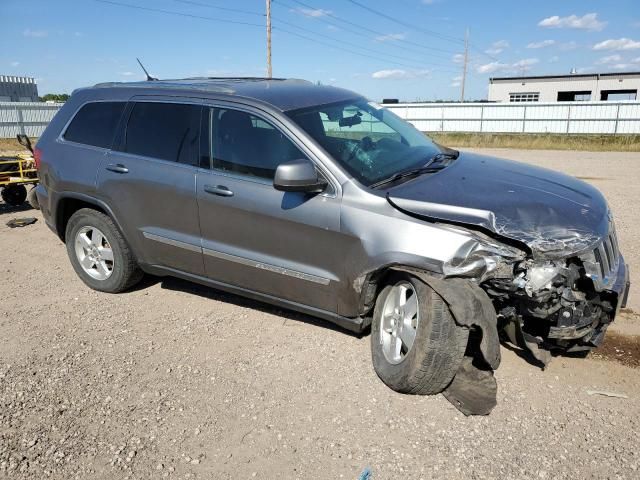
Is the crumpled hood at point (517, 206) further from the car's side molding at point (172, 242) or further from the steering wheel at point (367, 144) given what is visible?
the car's side molding at point (172, 242)

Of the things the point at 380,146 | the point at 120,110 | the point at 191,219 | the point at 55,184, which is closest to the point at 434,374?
the point at 380,146

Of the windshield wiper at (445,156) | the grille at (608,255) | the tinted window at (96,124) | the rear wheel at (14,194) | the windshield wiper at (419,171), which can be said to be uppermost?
the tinted window at (96,124)

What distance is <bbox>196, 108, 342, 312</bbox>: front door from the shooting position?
12.1 feet

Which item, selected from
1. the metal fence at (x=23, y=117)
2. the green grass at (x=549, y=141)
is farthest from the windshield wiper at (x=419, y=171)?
the metal fence at (x=23, y=117)

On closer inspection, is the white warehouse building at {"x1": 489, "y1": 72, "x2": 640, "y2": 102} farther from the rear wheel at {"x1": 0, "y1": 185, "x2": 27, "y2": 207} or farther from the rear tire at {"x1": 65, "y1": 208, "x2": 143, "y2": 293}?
the rear tire at {"x1": 65, "y1": 208, "x2": 143, "y2": 293}

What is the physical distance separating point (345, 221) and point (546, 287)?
4.32 ft

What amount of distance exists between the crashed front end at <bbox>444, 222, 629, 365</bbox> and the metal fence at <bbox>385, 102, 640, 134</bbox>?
28.6 metres

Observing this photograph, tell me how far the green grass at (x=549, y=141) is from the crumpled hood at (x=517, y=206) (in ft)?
72.1

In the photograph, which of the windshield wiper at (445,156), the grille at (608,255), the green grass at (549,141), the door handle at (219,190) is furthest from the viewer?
the green grass at (549,141)

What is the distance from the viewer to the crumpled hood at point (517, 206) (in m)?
3.15

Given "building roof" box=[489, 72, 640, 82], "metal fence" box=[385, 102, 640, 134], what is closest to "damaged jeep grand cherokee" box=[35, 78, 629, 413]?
"metal fence" box=[385, 102, 640, 134]

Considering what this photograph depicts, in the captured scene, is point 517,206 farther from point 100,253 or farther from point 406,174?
point 100,253

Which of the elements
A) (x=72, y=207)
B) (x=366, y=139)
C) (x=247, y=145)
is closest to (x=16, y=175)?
(x=72, y=207)

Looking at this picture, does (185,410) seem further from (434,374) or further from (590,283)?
(590,283)
